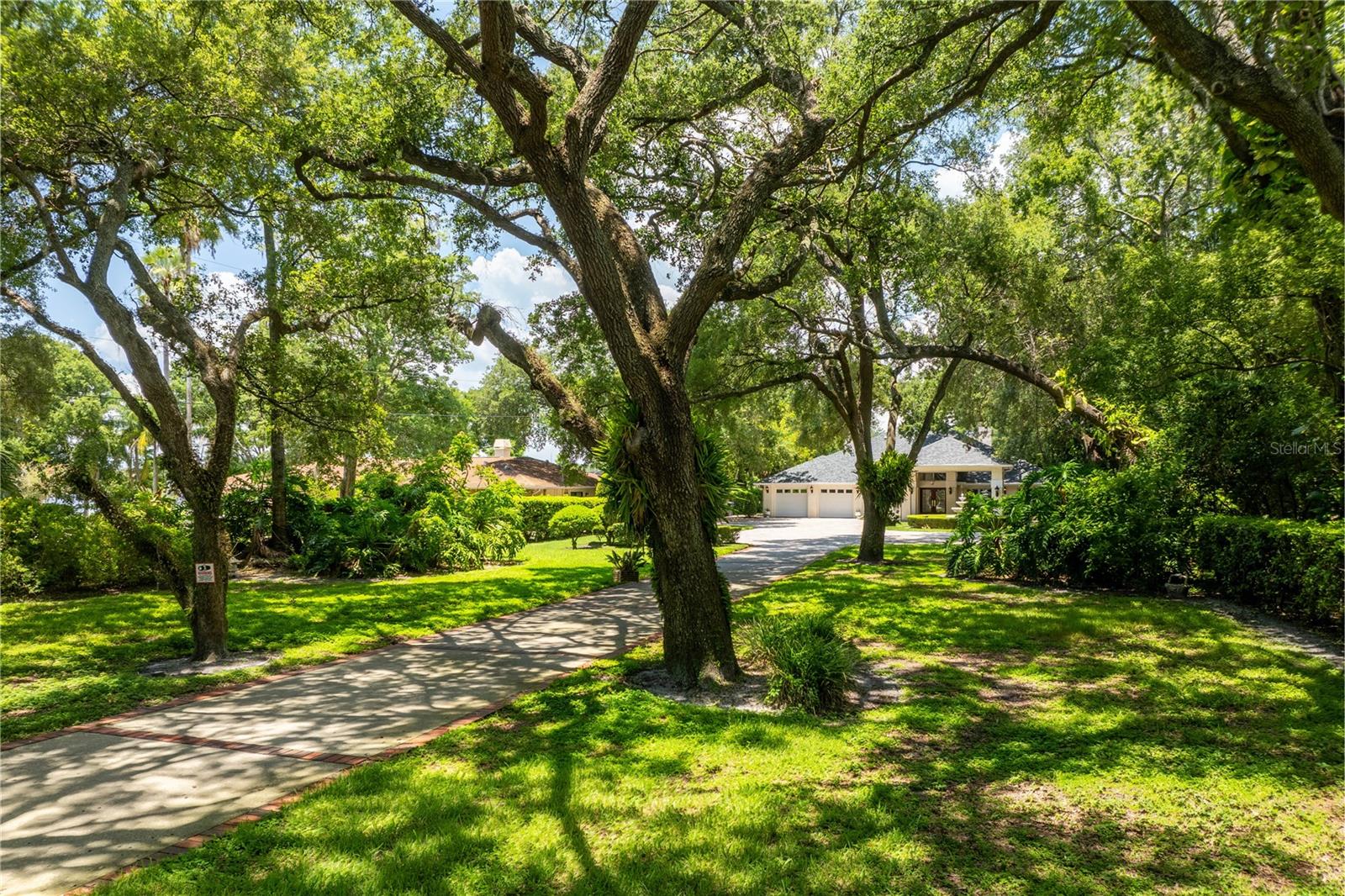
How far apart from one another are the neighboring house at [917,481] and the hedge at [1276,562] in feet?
71.5

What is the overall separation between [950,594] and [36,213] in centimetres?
1356

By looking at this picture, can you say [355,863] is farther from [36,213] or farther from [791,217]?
[36,213]

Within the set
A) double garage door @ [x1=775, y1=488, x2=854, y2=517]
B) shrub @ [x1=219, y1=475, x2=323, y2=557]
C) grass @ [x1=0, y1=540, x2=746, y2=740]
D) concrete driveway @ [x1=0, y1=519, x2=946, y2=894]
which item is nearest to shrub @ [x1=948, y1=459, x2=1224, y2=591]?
concrete driveway @ [x1=0, y1=519, x2=946, y2=894]

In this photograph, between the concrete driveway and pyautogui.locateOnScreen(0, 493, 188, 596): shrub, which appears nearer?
the concrete driveway

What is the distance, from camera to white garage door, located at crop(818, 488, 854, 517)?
43719 millimetres

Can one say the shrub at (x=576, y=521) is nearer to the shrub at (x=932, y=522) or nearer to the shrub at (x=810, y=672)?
the shrub at (x=932, y=522)

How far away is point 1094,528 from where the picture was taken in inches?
446

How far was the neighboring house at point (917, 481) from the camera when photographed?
122 ft

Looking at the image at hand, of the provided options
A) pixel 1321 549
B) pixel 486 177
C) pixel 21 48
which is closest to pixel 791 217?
pixel 486 177

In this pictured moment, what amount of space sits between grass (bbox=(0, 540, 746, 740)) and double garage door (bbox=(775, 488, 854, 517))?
103 feet

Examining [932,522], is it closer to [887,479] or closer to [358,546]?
[887,479]

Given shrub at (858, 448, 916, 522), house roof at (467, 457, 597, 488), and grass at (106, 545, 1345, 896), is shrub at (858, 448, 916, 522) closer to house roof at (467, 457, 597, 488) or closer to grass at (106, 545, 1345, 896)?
grass at (106, 545, 1345, 896)

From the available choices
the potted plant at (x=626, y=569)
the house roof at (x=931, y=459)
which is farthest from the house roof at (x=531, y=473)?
the potted plant at (x=626, y=569)

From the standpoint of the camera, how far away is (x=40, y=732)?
5266 millimetres
